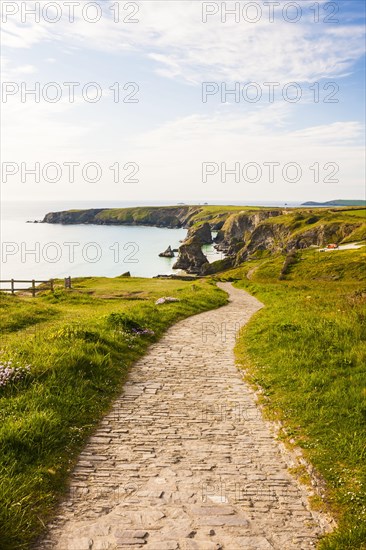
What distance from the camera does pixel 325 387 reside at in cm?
998

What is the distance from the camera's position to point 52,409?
329 inches

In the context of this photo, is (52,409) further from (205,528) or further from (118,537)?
(205,528)

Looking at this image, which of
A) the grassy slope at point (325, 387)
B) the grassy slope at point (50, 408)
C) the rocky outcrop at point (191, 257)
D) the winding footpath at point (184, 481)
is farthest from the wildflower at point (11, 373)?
the rocky outcrop at point (191, 257)

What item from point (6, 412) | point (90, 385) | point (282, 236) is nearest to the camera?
point (6, 412)

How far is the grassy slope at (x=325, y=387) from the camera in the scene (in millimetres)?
6261

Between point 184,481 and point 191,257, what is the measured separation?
123747 mm

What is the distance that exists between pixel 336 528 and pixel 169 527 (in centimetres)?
233

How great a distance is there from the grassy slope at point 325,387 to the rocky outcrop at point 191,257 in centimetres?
10713

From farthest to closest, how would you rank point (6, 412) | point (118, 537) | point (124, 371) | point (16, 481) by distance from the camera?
point (124, 371)
point (6, 412)
point (16, 481)
point (118, 537)

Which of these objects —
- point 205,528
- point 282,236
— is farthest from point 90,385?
point 282,236

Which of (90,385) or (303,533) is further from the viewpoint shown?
(90,385)

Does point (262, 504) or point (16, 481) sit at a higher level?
point (16, 481)

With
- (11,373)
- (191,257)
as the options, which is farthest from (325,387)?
(191,257)

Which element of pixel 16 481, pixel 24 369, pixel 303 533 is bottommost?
pixel 303 533
